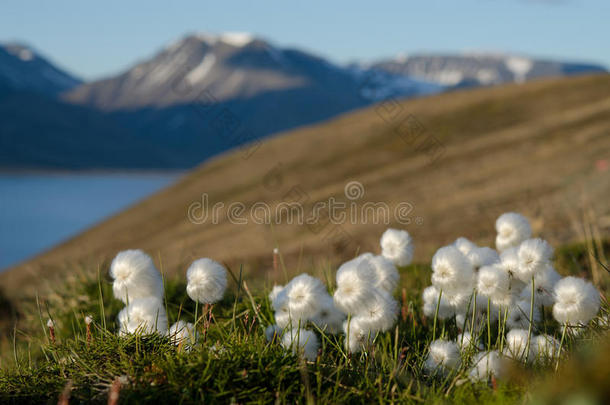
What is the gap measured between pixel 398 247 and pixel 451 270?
29.9 inches

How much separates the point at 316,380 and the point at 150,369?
87 cm

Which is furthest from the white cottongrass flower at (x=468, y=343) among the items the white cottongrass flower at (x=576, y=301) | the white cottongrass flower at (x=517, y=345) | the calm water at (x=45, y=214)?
the calm water at (x=45, y=214)

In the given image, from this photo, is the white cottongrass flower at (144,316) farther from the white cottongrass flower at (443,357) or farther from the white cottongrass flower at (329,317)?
the white cottongrass flower at (443,357)

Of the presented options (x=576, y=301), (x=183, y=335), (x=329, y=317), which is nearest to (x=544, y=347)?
(x=576, y=301)

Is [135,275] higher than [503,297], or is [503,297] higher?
[135,275]

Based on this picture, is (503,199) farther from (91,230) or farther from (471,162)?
(91,230)

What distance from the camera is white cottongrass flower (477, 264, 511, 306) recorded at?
3.43 meters

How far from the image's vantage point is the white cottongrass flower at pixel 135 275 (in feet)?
11.5

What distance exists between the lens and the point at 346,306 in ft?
10.5

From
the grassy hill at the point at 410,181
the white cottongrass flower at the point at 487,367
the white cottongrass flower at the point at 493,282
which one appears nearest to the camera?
the white cottongrass flower at the point at 487,367

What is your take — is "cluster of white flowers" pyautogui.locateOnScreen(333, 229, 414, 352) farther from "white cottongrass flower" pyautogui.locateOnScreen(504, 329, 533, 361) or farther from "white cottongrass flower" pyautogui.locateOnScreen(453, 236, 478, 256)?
"white cottongrass flower" pyautogui.locateOnScreen(504, 329, 533, 361)

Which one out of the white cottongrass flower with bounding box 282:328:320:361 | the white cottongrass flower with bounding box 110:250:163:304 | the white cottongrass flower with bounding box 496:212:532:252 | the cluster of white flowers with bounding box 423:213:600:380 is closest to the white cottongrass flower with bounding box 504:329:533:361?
the cluster of white flowers with bounding box 423:213:600:380

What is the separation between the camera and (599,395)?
1.64 m

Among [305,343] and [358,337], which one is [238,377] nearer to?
[305,343]
